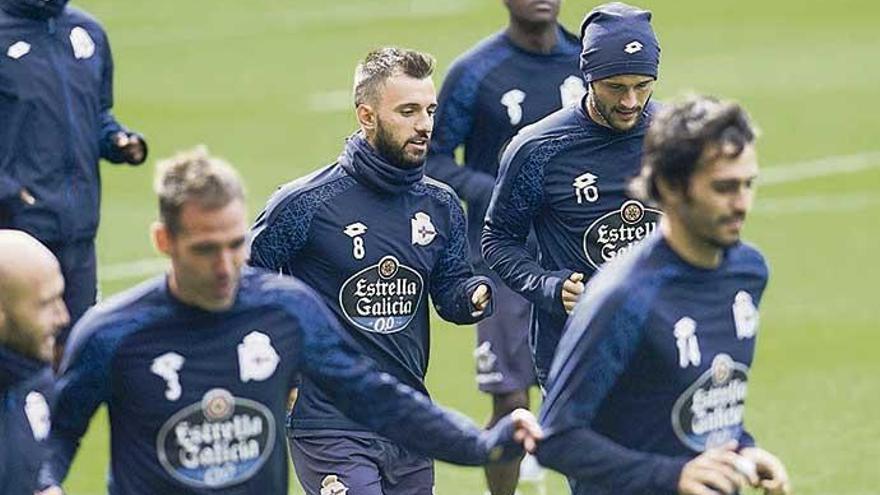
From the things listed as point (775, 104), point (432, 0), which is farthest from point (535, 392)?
point (432, 0)

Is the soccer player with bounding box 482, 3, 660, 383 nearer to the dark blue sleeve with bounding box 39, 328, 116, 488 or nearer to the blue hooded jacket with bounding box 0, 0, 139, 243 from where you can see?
the blue hooded jacket with bounding box 0, 0, 139, 243

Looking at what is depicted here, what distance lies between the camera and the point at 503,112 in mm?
11633

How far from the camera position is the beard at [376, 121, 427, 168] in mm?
9438

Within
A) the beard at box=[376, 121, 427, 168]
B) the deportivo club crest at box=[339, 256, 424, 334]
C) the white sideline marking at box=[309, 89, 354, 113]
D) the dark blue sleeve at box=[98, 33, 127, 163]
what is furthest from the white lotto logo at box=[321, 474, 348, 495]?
the white sideline marking at box=[309, 89, 354, 113]

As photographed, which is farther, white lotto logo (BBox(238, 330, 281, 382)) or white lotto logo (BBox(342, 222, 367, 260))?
white lotto logo (BBox(342, 222, 367, 260))

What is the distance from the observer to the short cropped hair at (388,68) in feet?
31.5

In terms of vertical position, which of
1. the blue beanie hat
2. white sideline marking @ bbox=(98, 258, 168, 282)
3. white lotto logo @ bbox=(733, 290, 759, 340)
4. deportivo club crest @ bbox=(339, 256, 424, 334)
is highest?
the blue beanie hat

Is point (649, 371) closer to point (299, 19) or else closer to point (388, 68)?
point (388, 68)

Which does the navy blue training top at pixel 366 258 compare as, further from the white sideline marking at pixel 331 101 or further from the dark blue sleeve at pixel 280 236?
the white sideline marking at pixel 331 101

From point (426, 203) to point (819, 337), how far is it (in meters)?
6.20

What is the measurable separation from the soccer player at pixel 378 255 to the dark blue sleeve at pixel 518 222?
28 cm

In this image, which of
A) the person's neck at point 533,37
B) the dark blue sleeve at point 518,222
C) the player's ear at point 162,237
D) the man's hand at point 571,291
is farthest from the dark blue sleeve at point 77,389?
the person's neck at point 533,37

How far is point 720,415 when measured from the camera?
291 inches

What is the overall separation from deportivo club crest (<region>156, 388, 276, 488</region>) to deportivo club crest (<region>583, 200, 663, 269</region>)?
293 centimetres
